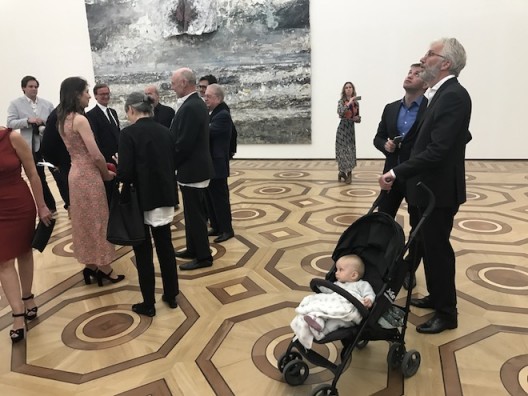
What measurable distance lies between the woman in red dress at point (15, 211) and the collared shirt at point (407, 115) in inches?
96.8

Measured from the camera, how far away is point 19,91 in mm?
9805

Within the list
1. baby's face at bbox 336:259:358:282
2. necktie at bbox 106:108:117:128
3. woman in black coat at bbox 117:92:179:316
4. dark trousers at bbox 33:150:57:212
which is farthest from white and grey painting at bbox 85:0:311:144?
baby's face at bbox 336:259:358:282

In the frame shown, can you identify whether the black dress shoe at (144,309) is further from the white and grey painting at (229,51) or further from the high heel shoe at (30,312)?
the white and grey painting at (229,51)

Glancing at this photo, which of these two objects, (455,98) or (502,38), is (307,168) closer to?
(502,38)

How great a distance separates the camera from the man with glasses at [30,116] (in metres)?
5.40

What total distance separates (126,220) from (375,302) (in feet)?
5.16

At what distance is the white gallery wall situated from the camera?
723 cm

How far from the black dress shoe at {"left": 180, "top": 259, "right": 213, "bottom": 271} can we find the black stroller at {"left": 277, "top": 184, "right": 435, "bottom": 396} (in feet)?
5.10


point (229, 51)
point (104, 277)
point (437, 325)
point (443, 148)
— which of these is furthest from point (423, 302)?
point (229, 51)

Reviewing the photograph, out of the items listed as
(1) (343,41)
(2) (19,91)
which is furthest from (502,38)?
(2) (19,91)

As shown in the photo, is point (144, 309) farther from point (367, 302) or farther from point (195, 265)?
point (367, 302)

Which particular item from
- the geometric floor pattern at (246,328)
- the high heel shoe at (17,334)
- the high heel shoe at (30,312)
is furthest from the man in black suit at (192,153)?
the high heel shoe at (17,334)

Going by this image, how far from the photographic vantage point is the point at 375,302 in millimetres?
1958

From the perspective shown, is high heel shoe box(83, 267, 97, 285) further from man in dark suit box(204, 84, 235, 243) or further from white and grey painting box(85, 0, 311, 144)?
white and grey painting box(85, 0, 311, 144)
